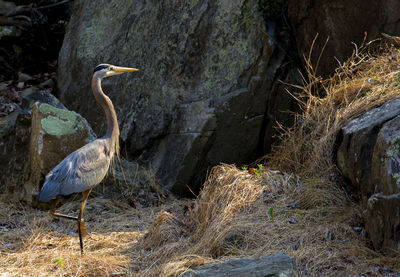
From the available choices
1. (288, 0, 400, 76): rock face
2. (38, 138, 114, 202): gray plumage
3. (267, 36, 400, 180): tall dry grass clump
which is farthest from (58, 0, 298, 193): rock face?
(38, 138, 114, 202): gray plumage

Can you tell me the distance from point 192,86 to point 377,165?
346 cm

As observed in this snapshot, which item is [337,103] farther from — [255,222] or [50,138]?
[50,138]

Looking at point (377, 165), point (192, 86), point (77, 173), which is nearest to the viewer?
point (377, 165)

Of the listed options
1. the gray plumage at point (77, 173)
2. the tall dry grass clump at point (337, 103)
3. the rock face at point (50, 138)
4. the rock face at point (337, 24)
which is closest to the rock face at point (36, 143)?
the rock face at point (50, 138)

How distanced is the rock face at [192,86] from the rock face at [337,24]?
43cm

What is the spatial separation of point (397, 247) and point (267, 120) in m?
3.33

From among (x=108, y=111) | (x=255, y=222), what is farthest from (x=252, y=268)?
(x=108, y=111)

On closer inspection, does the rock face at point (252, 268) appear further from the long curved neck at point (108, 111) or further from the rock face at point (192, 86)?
the rock face at point (192, 86)

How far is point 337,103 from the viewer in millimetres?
5953

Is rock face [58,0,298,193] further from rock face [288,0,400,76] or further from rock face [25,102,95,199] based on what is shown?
rock face [25,102,95,199]

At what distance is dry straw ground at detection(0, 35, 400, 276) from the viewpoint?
14.0 feet

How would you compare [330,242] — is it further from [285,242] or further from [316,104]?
[316,104]

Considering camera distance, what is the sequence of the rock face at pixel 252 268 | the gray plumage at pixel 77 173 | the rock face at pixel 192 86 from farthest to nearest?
the rock face at pixel 192 86 < the gray plumage at pixel 77 173 < the rock face at pixel 252 268

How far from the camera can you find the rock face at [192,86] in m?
6.80
